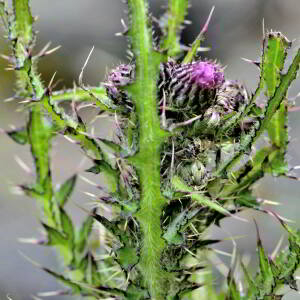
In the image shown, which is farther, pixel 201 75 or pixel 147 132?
pixel 201 75

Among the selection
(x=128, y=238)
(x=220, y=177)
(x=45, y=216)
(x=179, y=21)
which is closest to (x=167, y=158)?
(x=220, y=177)

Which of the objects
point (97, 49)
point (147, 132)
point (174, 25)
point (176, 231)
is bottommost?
point (176, 231)

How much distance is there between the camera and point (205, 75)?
1.42 metres

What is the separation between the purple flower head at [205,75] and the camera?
4.61ft

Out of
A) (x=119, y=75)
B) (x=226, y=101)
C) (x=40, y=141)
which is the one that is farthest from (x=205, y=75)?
(x=40, y=141)

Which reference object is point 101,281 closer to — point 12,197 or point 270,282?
point 270,282

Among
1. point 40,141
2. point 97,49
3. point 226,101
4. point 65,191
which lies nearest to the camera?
point 226,101

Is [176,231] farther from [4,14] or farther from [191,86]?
[4,14]

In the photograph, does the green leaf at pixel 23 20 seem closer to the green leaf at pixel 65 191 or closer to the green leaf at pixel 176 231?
the green leaf at pixel 65 191

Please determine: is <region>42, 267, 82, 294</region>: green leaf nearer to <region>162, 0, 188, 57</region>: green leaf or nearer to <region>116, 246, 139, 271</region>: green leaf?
<region>116, 246, 139, 271</region>: green leaf

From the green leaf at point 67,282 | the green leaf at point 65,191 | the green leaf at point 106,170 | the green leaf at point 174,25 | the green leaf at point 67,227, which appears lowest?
the green leaf at point 67,282

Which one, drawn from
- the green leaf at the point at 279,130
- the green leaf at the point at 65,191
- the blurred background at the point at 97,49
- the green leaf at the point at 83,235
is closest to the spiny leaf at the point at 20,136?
the green leaf at the point at 65,191

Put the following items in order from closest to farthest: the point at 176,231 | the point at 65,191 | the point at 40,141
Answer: the point at 176,231
the point at 40,141
the point at 65,191

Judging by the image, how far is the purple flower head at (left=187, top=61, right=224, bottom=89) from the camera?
1.41 m
